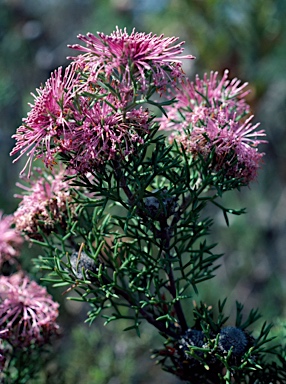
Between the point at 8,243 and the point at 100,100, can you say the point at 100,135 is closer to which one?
the point at 100,100

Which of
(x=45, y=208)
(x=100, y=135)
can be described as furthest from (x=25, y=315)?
(x=100, y=135)

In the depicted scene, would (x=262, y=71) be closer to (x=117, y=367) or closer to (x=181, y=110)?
(x=117, y=367)

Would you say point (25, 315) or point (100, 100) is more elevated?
point (100, 100)

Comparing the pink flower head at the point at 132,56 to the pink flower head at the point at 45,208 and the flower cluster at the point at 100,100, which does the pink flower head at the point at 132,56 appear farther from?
the pink flower head at the point at 45,208

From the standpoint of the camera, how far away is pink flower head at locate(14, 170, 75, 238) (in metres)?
0.55

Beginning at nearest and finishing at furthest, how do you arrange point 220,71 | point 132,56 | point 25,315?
point 132,56 < point 25,315 < point 220,71

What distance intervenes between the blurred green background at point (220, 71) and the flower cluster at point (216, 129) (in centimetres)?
82

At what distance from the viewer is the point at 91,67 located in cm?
43

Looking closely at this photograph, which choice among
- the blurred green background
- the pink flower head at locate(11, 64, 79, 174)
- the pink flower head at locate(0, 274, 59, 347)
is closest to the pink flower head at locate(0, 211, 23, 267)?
the pink flower head at locate(0, 274, 59, 347)

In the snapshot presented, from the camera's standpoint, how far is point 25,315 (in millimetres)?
538

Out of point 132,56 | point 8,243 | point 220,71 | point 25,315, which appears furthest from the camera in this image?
point 220,71

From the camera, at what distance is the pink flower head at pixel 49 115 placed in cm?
43

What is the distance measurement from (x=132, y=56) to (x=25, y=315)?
307 millimetres

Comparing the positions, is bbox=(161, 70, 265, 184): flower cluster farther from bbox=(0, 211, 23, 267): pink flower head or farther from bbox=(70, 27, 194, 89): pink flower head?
bbox=(0, 211, 23, 267): pink flower head
